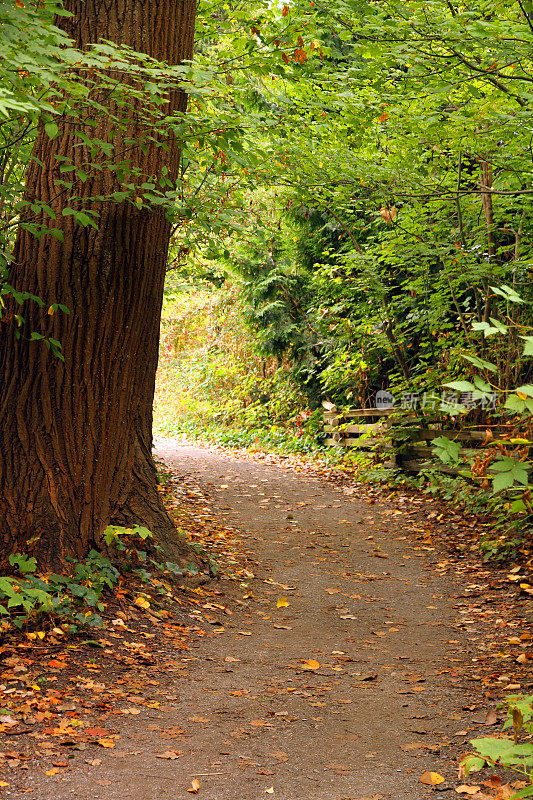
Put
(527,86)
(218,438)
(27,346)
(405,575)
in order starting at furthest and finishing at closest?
(218,438) → (405,575) → (527,86) → (27,346)

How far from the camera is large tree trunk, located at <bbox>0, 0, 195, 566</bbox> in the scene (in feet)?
16.3

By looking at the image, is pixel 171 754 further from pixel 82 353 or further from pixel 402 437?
pixel 402 437

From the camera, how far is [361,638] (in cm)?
524

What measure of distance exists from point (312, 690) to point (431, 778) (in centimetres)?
123

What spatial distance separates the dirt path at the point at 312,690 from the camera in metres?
3.14

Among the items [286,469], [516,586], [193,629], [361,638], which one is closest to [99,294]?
[193,629]

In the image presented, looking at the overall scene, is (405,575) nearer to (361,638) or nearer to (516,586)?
(516,586)

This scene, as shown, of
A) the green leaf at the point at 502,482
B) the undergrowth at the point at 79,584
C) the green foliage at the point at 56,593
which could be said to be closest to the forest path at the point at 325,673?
the undergrowth at the point at 79,584

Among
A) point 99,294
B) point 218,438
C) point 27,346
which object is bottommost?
point 218,438

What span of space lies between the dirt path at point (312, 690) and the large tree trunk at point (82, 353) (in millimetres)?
1332

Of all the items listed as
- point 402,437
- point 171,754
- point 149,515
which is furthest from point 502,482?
point 402,437

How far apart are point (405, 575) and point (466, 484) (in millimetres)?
2188

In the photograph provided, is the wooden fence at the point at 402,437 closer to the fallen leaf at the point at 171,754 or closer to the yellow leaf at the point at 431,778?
the yellow leaf at the point at 431,778

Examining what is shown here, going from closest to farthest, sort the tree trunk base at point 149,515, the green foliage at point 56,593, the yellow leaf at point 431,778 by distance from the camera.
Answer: the yellow leaf at point 431,778, the green foliage at point 56,593, the tree trunk base at point 149,515
